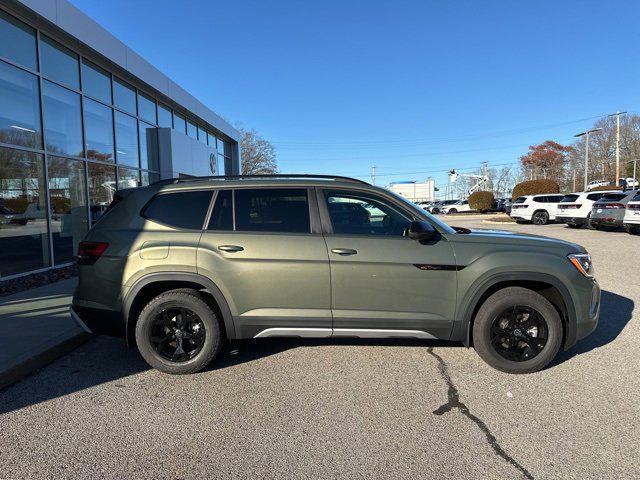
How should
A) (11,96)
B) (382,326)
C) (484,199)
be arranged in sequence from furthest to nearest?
1. (484,199)
2. (11,96)
3. (382,326)

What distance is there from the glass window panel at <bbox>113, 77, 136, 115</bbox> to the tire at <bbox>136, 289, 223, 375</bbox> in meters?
11.0

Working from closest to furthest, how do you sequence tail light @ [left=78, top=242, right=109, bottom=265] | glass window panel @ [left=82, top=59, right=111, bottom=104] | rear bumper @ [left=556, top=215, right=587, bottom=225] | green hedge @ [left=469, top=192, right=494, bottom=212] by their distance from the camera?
tail light @ [left=78, top=242, right=109, bottom=265]
glass window panel @ [left=82, top=59, right=111, bottom=104]
rear bumper @ [left=556, top=215, right=587, bottom=225]
green hedge @ [left=469, top=192, right=494, bottom=212]

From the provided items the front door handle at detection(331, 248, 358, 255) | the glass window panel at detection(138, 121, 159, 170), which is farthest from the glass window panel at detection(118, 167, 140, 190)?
the front door handle at detection(331, 248, 358, 255)

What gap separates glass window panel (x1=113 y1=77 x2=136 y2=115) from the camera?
42.8ft

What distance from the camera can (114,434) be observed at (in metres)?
3.05

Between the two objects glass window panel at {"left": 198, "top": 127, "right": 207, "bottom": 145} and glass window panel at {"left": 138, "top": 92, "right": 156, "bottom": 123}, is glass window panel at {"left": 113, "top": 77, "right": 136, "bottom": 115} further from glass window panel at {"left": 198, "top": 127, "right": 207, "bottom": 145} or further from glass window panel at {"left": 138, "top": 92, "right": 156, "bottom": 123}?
glass window panel at {"left": 198, "top": 127, "right": 207, "bottom": 145}

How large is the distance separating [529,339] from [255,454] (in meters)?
2.64

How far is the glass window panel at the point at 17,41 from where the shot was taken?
8.59m

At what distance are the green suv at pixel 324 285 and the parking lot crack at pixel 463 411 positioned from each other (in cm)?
37

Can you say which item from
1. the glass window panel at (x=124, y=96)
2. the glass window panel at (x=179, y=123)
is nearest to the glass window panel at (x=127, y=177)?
the glass window panel at (x=124, y=96)

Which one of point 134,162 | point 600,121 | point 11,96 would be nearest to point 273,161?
point 134,162

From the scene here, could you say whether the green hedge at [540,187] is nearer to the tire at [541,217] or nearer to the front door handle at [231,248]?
the tire at [541,217]

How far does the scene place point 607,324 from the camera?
213 inches

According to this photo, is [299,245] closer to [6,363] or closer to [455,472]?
[455,472]
